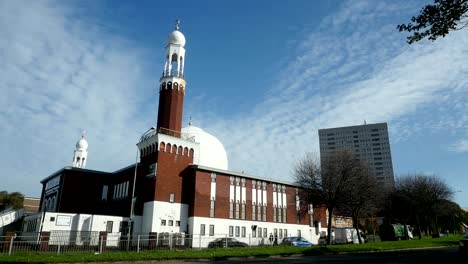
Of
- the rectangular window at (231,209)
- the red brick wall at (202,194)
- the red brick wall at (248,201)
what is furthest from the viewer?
the red brick wall at (248,201)

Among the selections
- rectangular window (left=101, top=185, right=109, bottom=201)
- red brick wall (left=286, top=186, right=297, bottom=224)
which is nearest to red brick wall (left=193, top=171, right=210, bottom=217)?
red brick wall (left=286, top=186, right=297, bottom=224)

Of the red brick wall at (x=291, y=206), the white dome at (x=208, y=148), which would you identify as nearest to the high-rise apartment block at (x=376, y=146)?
the red brick wall at (x=291, y=206)

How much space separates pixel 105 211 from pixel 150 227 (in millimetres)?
14075

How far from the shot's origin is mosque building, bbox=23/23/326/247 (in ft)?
139

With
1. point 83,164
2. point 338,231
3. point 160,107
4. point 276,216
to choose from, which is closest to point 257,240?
point 276,216

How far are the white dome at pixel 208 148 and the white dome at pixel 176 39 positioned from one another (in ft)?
43.4

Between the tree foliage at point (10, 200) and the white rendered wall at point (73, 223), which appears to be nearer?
the white rendered wall at point (73, 223)

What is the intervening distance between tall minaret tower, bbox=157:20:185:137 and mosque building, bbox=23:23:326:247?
5.5 inches

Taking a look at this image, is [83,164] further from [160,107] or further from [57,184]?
[160,107]

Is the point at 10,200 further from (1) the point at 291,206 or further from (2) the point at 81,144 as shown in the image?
(1) the point at 291,206

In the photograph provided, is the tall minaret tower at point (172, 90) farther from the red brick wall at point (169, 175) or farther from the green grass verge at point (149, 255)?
the green grass verge at point (149, 255)

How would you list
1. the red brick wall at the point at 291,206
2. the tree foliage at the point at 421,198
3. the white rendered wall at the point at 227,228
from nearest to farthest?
the white rendered wall at the point at 227,228 → the red brick wall at the point at 291,206 → the tree foliage at the point at 421,198

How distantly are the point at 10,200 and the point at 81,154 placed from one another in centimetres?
1965

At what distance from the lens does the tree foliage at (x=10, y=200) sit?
6994 centimetres
